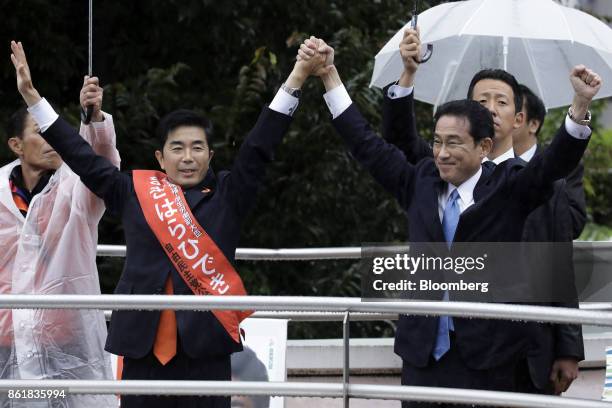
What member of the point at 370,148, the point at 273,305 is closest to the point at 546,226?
the point at 370,148

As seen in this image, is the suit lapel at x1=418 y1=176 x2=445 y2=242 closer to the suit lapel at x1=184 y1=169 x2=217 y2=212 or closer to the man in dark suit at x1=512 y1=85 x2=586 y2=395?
the man in dark suit at x1=512 y1=85 x2=586 y2=395

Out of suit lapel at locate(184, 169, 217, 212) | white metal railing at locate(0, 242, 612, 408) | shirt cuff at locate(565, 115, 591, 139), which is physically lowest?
white metal railing at locate(0, 242, 612, 408)

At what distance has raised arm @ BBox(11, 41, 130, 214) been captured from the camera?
18.1ft

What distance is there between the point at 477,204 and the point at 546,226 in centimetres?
53

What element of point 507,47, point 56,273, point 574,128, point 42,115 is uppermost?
point 507,47

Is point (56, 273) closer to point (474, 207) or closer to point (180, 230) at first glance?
point (180, 230)

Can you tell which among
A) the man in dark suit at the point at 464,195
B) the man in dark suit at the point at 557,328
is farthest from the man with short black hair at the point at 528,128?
the man in dark suit at the point at 464,195

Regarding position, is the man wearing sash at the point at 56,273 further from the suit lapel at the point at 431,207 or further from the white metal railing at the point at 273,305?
the suit lapel at the point at 431,207

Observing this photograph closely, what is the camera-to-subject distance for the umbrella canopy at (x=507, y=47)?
A: 647 cm

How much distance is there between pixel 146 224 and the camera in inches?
213

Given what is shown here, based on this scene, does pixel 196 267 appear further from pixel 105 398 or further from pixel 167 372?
pixel 105 398

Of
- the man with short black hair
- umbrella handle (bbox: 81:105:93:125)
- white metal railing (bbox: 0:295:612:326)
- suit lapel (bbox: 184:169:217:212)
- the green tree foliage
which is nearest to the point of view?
white metal railing (bbox: 0:295:612:326)

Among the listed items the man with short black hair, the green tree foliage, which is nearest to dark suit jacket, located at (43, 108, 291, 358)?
the man with short black hair

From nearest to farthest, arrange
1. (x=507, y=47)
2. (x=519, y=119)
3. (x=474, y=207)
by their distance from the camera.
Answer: (x=474, y=207) → (x=519, y=119) → (x=507, y=47)
